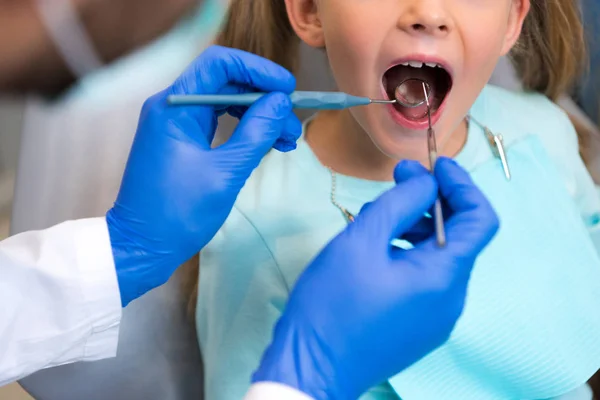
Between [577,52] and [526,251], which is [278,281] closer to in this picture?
[526,251]

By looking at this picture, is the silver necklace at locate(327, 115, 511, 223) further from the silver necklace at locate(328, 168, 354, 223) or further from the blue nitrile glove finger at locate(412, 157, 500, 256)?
the blue nitrile glove finger at locate(412, 157, 500, 256)

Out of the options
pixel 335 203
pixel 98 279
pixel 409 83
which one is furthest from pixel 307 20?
pixel 98 279

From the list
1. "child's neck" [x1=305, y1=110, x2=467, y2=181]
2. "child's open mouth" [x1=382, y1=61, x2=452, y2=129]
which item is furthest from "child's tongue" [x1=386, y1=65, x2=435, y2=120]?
"child's neck" [x1=305, y1=110, x2=467, y2=181]

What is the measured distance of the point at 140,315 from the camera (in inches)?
44.1

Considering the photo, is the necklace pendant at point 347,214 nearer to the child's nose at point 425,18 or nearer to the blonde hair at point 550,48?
the child's nose at point 425,18

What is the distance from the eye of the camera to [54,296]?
79 cm

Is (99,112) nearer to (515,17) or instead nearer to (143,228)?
(143,228)

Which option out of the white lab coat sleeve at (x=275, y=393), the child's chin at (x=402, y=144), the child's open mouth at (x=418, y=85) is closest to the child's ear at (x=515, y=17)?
the child's open mouth at (x=418, y=85)

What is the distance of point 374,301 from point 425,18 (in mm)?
377

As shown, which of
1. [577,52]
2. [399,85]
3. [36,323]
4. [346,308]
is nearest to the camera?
[346,308]

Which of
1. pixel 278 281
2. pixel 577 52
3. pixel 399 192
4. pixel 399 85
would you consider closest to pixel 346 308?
pixel 399 192

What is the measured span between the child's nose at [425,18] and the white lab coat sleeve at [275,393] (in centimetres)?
49

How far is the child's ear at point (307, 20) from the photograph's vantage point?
95cm

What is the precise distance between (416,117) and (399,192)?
23 cm
